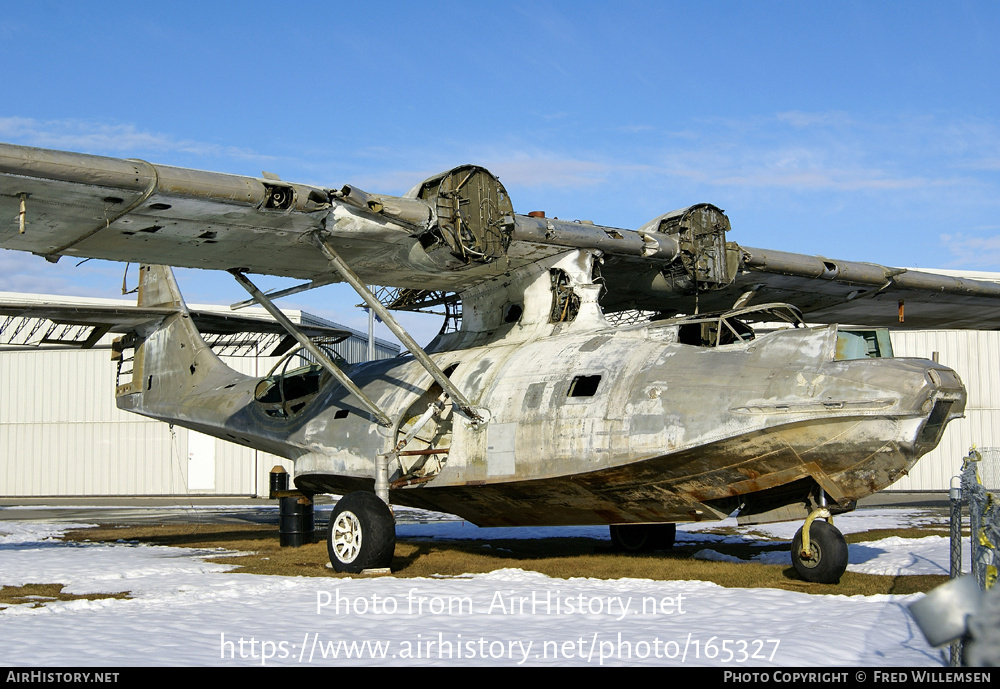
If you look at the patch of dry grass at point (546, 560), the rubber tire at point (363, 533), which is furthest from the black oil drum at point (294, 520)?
the rubber tire at point (363, 533)

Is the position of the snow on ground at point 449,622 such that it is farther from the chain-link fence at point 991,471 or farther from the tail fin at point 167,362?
the chain-link fence at point 991,471

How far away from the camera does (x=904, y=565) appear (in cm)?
1177

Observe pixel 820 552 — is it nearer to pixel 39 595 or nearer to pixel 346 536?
pixel 346 536

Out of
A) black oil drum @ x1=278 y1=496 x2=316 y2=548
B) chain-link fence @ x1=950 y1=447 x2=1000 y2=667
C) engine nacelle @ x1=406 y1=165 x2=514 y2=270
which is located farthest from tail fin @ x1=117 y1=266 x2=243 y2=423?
chain-link fence @ x1=950 y1=447 x2=1000 y2=667

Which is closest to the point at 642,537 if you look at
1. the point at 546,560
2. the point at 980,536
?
the point at 546,560

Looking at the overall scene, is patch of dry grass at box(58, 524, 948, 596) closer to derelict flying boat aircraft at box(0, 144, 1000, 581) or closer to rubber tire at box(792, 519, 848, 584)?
rubber tire at box(792, 519, 848, 584)

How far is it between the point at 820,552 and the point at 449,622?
4.57 m

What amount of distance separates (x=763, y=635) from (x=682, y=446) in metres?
2.99

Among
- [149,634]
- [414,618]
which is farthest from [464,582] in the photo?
[149,634]

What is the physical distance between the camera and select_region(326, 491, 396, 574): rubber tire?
11758mm

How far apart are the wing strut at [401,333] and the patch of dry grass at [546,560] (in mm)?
2215

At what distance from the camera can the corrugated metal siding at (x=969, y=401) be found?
36.0m

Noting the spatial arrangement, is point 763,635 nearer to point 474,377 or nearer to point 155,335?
point 474,377

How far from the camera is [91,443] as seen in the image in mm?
42281
